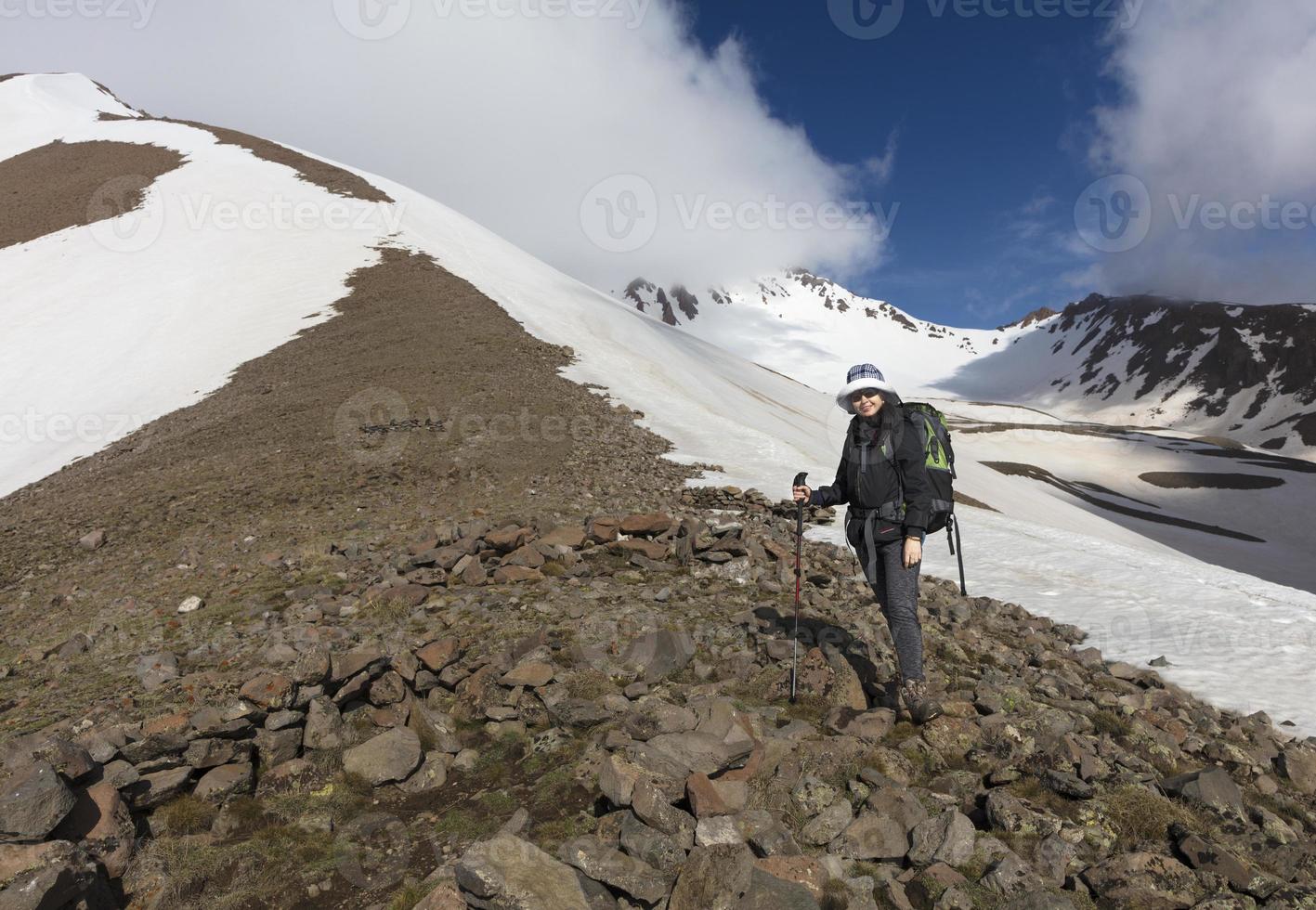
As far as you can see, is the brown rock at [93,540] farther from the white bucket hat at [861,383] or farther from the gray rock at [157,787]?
the white bucket hat at [861,383]

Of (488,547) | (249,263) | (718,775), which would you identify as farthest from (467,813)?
(249,263)

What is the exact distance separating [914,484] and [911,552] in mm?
737

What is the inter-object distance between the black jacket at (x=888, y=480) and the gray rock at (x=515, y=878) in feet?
15.6

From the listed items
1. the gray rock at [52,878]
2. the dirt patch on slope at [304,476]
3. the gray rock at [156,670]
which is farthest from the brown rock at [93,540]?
the gray rock at [52,878]

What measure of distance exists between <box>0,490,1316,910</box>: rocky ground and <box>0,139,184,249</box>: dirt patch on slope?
218 feet

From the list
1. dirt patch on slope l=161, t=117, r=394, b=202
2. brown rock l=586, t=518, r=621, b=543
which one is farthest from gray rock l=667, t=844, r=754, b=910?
dirt patch on slope l=161, t=117, r=394, b=202

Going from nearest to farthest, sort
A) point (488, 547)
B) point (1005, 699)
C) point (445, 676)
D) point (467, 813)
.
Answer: point (467, 813), point (1005, 699), point (445, 676), point (488, 547)

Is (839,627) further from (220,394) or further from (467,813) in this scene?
(220,394)

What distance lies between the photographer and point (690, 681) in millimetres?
7500

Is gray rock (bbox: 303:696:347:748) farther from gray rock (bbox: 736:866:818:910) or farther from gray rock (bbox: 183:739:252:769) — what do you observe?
gray rock (bbox: 736:866:818:910)

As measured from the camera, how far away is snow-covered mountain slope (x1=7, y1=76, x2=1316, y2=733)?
36.5 feet

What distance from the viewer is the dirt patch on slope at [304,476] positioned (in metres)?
11.2

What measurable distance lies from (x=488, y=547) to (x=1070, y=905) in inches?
366

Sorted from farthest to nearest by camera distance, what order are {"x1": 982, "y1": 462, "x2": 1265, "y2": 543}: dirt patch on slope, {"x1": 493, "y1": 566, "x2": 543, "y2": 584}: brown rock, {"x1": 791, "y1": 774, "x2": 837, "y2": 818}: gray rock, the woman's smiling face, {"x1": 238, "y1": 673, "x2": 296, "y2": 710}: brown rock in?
{"x1": 982, "y1": 462, "x2": 1265, "y2": 543}: dirt patch on slope, {"x1": 493, "y1": 566, "x2": 543, "y2": 584}: brown rock, the woman's smiling face, {"x1": 238, "y1": 673, "x2": 296, "y2": 710}: brown rock, {"x1": 791, "y1": 774, "x2": 837, "y2": 818}: gray rock
